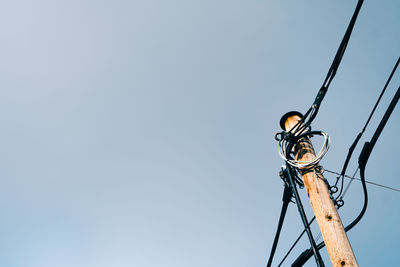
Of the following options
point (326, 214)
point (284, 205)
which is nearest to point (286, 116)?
point (284, 205)

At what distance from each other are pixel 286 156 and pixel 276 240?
1.96m

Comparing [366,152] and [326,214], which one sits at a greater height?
[366,152]

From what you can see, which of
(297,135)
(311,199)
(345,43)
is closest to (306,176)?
(311,199)

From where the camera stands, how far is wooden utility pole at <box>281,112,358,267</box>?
329 cm

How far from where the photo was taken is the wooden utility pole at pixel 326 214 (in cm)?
329

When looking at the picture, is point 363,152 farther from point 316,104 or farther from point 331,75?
point 331,75

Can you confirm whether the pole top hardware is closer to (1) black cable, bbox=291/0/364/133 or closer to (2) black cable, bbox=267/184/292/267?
(1) black cable, bbox=291/0/364/133

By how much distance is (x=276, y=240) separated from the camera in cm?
537

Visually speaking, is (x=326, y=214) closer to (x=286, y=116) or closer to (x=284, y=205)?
(x=284, y=205)

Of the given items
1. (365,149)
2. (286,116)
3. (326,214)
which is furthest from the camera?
(286,116)

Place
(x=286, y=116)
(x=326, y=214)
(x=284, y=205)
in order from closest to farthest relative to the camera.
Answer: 1. (x=326, y=214)
2. (x=286, y=116)
3. (x=284, y=205)

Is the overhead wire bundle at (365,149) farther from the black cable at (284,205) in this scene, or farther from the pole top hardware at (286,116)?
the pole top hardware at (286,116)

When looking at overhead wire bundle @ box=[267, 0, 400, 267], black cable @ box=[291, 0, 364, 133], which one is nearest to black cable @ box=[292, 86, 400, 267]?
overhead wire bundle @ box=[267, 0, 400, 267]

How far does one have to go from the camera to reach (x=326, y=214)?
3.64 metres
